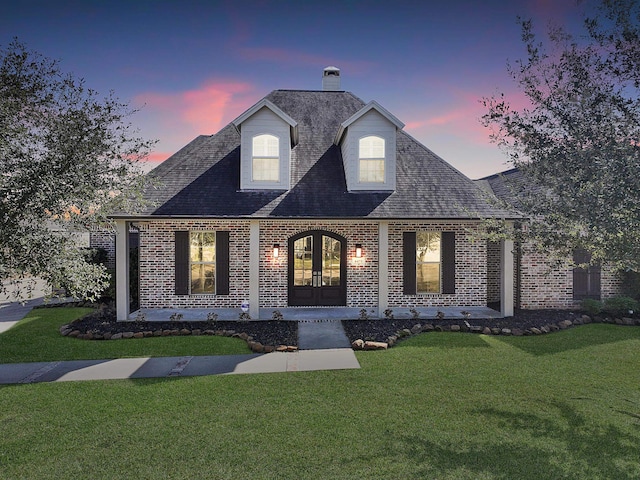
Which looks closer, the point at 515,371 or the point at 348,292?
the point at 515,371

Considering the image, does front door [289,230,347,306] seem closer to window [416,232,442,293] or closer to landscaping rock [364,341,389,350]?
window [416,232,442,293]

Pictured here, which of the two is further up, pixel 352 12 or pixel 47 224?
pixel 352 12

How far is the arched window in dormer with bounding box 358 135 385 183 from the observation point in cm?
1194

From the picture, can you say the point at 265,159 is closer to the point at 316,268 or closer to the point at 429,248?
the point at 316,268

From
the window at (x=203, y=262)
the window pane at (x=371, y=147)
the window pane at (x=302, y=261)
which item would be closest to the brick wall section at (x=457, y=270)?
the window pane at (x=371, y=147)

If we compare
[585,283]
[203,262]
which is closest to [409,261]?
[585,283]

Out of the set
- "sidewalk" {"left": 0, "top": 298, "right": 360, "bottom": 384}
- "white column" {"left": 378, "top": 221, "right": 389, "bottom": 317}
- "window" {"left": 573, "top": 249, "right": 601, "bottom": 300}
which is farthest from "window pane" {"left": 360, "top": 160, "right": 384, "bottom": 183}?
"window" {"left": 573, "top": 249, "right": 601, "bottom": 300}

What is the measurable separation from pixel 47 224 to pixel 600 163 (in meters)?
7.54

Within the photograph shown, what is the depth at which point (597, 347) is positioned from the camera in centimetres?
823

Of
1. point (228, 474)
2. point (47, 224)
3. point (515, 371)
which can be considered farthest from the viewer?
point (515, 371)

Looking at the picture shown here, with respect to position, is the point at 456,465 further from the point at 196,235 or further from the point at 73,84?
the point at 196,235

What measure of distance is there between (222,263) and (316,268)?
318cm

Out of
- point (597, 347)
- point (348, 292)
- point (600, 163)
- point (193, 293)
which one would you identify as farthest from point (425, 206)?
point (193, 293)

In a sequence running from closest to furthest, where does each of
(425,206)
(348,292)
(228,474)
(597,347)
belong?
(228,474), (597,347), (425,206), (348,292)
